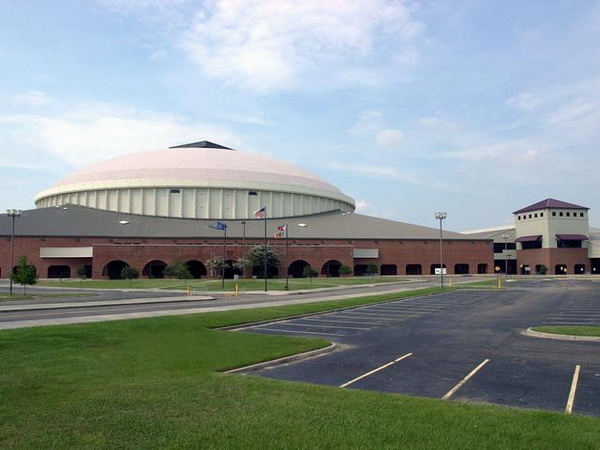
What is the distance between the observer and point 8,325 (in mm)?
16406

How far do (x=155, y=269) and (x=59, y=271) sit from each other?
485 inches

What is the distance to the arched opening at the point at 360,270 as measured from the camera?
71000 millimetres

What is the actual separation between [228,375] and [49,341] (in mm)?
6076

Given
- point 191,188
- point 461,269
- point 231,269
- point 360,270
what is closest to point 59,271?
point 191,188

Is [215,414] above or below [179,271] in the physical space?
below

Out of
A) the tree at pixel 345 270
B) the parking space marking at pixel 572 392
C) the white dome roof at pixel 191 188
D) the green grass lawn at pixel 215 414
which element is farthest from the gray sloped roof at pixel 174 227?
the parking space marking at pixel 572 392

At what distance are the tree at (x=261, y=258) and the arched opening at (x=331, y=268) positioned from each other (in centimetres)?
748

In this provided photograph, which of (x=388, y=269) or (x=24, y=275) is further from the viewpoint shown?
(x=388, y=269)

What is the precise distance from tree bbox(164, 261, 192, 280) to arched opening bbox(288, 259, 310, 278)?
16510 mm

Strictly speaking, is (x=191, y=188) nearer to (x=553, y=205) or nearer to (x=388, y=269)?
(x=388, y=269)

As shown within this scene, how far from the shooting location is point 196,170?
77938 millimetres

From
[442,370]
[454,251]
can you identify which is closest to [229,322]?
[442,370]

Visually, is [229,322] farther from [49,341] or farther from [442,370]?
[442,370]

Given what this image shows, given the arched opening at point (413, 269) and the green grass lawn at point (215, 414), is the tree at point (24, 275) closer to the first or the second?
the green grass lawn at point (215, 414)
